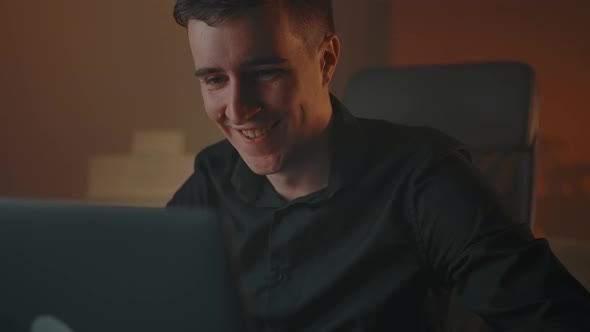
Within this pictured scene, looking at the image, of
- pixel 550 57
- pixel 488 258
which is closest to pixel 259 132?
pixel 488 258

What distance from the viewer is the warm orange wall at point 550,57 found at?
286cm

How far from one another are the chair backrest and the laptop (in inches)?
39.8

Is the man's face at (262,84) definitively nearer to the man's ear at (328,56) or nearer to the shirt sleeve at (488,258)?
the man's ear at (328,56)

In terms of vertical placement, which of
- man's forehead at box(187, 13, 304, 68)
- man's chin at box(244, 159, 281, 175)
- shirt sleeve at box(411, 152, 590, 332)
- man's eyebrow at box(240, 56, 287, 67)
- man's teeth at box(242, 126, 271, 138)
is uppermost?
man's forehead at box(187, 13, 304, 68)

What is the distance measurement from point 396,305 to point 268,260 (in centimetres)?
22

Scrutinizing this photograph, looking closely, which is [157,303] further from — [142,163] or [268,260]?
[142,163]

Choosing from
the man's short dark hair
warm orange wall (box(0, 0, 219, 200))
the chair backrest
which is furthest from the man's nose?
warm orange wall (box(0, 0, 219, 200))

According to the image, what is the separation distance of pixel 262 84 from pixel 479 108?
0.60 meters

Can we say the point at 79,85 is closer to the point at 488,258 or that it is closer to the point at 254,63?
the point at 254,63

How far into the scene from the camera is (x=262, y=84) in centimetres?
91

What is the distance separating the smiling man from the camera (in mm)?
836

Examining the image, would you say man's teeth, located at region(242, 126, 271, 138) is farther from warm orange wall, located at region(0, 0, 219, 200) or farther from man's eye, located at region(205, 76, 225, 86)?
warm orange wall, located at region(0, 0, 219, 200)

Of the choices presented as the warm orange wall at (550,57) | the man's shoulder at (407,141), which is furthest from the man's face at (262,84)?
the warm orange wall at (550,57)

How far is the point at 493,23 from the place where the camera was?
9.75 feet
